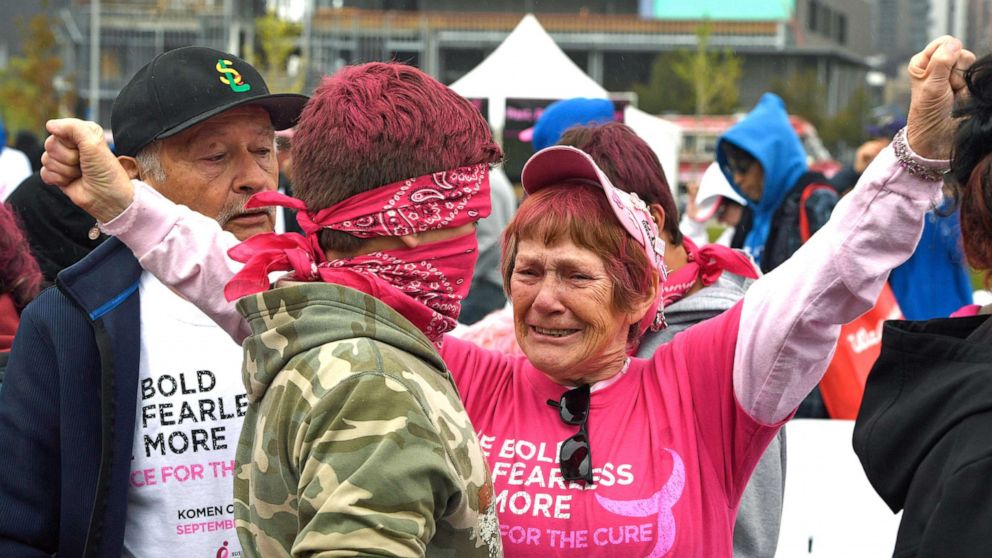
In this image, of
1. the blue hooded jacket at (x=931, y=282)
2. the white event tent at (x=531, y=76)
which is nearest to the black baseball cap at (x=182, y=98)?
the blue hooded jacket at (x=931, y=282)

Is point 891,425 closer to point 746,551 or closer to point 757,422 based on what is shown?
point 757,422

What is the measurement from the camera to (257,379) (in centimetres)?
179

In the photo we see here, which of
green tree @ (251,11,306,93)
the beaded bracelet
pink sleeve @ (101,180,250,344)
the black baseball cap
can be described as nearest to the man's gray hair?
the black baseball cap

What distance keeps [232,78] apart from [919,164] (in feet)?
5.25

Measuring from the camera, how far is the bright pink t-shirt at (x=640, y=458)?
218cm

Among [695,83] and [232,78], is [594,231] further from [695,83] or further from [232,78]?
[695,83]

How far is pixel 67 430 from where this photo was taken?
2.29m

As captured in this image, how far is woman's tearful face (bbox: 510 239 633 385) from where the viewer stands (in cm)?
232

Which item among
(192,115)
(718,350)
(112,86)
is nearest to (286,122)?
(192,115)

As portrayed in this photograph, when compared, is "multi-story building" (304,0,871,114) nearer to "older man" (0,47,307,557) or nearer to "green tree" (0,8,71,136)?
"green tree" (0,8,71,136)

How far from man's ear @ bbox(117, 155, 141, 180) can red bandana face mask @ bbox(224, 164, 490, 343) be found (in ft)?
2.95

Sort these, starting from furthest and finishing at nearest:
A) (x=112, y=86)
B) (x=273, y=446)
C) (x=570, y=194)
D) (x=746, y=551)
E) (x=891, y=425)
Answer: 1. (x=112, y=86)
2. (x=746, y=551)
3. (x=570, y=194)
4. (x=891, y=425)
5. (x=273, y=446)

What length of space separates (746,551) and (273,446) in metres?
1.33

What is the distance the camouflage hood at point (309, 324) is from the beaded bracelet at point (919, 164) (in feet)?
2.80
